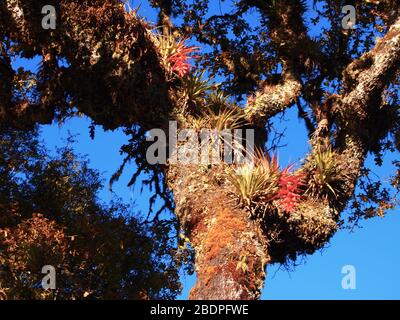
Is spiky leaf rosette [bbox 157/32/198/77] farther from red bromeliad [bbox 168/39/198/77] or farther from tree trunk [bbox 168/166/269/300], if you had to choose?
tree trunk [bbox 168/166/269/300]

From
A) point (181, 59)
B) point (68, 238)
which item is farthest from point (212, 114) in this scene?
point (68, 238)

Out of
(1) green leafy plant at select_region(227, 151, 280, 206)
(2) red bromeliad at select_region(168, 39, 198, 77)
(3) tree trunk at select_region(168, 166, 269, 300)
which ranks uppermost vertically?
(2) red bromeliad at select_region(168, 39, 198, 77)

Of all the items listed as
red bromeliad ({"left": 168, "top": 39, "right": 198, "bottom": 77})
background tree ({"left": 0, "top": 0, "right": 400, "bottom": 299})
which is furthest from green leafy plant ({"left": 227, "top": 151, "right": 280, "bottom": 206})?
red bromeliad ({"left": 168, "top": 39, "right": 198, "bottom": 77})

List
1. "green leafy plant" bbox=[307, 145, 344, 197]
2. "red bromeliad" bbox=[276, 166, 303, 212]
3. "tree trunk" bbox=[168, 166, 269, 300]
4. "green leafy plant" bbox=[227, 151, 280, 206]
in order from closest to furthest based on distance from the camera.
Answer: "tree trunk" bbox=[168, 166, 269, 300] < "green leafy plant" bbox=[227, 151, 280, 206] < "red bromeliad" bbox=[276, 166, 303, 212] < "green leafy plant" bbox=[307, 145, 344, 197]

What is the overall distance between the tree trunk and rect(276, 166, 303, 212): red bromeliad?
0.66 meters

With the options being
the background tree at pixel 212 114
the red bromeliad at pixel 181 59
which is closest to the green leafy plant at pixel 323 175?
the background tree at pixel 212 114

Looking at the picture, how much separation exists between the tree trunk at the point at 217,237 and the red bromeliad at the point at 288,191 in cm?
66

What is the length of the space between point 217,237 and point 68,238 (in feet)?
11.4

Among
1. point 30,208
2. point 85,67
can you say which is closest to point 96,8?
point 85,67

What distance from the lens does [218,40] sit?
1461cm

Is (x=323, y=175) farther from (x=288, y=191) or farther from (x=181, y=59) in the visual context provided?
(x=181, y=59)

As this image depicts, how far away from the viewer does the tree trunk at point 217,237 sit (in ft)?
27.4

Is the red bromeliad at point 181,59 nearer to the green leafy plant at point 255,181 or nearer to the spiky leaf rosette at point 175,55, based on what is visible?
the spiky leaf rosette at point 175,55

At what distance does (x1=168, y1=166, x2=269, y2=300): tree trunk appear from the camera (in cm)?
835
